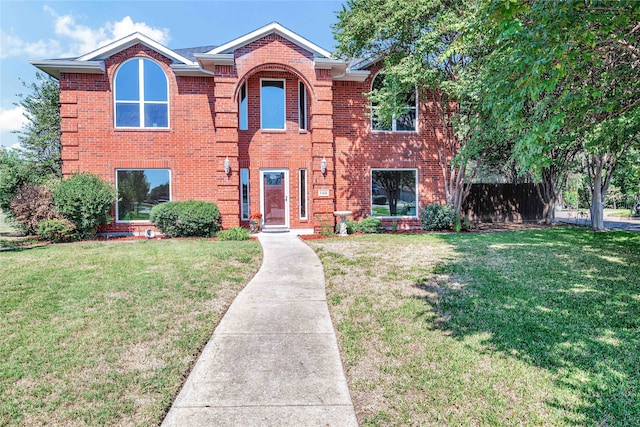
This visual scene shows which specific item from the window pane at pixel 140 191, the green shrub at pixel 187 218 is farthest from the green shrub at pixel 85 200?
the green shrub at pixel 187 218

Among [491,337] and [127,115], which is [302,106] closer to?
[127,115]

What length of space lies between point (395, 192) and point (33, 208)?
1245 cm

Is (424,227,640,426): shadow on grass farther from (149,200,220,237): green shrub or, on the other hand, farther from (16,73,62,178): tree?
(16,73,62,178): tree

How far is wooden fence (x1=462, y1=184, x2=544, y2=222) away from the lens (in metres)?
16.7

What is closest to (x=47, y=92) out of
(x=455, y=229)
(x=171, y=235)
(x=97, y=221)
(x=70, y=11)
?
(x=70, y=11)

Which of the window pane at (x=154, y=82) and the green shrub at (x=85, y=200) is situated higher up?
the window pane at (x=154, y=82)

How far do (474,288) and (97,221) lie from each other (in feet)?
38.2

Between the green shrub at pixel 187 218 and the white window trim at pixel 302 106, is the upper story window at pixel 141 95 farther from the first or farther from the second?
Result: the white window trim at pixel 302 106

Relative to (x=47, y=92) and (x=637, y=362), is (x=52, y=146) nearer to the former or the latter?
(x=47, y=92)

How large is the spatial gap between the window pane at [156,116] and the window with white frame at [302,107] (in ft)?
16.0

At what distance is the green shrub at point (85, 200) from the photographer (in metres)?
11.3

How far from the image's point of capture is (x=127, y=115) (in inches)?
513

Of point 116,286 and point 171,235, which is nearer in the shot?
point 116,286

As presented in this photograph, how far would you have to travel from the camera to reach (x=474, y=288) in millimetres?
5840
